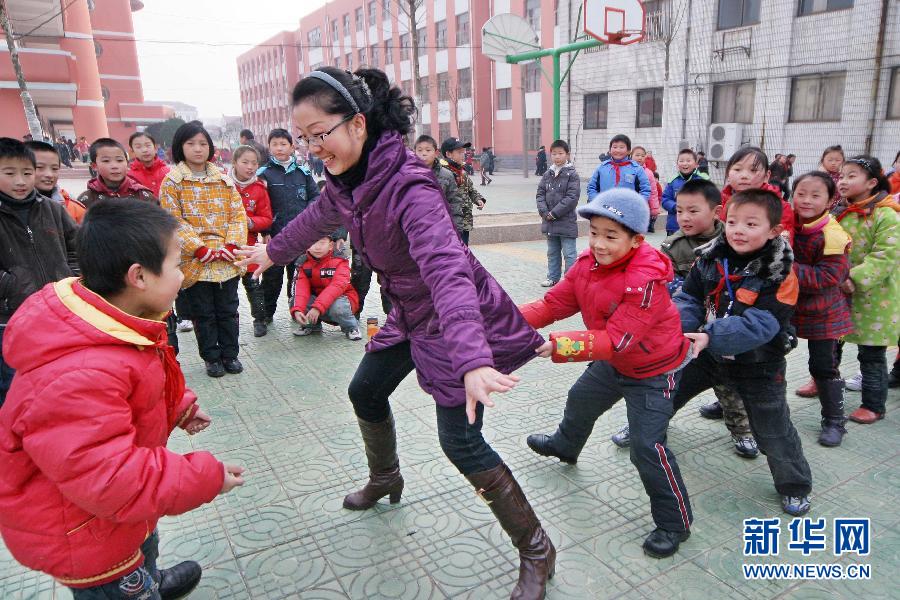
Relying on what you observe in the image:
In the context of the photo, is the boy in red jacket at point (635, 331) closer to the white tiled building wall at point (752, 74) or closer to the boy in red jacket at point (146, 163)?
the boy in red jacket at point (146, 163)

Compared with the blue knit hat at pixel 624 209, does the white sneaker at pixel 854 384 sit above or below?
below

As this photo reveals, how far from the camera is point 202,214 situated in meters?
4.30

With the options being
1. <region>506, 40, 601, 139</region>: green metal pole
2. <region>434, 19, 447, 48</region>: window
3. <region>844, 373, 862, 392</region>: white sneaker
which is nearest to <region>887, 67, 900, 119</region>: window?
<region>506, 40, 601, 139</region>: green metal pole

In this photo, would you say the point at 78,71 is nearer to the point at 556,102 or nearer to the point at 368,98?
the point at 556,102

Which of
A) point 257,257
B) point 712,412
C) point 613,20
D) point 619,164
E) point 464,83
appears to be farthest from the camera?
point 464,83

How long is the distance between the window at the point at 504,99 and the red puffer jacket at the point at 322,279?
95.0 feet

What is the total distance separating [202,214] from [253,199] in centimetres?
99

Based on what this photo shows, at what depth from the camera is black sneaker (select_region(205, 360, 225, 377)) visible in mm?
4383

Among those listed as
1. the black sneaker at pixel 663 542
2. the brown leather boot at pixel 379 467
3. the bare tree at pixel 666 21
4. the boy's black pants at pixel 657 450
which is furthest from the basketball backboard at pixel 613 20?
the black sneaker at pixel 663 542

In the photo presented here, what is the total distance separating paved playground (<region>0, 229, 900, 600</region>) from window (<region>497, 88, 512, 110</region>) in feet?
99.6

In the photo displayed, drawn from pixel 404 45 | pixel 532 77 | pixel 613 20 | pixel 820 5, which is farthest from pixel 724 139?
pixel 404 45

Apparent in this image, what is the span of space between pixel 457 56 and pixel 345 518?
3509cm

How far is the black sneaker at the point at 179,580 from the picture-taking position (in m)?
2.14

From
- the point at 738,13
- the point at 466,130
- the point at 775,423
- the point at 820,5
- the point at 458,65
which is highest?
the point at 458,65
